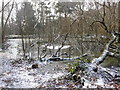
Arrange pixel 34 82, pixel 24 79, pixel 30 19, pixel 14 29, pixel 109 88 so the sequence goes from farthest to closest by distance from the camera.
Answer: pixel 14 29, pixel 30 19, pixel 24 79, pixel 34 82, pixel 109 88

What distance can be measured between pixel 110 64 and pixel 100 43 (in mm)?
5021

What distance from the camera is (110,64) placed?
31.4 ft

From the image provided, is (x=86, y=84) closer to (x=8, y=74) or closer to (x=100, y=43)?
(x=8, y=74)

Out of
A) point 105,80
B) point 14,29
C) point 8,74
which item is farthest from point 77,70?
point 14,29

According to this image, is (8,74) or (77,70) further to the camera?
(8,74)

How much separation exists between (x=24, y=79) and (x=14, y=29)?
38482 mm

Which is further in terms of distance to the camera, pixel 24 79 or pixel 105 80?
pixel 24 79

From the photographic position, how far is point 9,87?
652cm

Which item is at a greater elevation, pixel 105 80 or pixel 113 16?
pixel 113 16

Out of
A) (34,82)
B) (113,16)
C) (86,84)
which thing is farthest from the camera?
(113,16)

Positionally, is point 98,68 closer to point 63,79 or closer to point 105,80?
point 105,80

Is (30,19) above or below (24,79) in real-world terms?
above

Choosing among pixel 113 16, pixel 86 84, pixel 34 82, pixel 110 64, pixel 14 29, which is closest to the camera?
pixel 86 84

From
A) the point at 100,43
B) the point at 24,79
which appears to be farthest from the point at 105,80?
the point at 100,43
